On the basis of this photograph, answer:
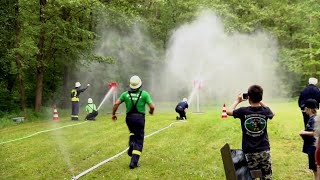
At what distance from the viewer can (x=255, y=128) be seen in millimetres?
5926

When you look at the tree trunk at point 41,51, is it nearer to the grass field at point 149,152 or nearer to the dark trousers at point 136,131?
the grass field at point 149,152

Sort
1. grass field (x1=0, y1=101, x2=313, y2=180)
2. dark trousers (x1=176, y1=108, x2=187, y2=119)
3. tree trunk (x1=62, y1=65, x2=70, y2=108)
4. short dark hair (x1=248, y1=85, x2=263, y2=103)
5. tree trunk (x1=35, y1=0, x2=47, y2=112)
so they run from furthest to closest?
tree trunk (x1=62, y1=65, x2=70, y2=108) → tree trunk (x1=35, y1=0, x2=47, y2=112) → dark trousers (x1=176, y1=108, x2=187, y2=119) → grass field (x1=0, y1=101, x2=313, y2=180) → short dark hair (x1=248, y1=85, x2=263, y2=103)

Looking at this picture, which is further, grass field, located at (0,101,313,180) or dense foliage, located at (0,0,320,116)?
dense foliage, located at (0,0,320,116)

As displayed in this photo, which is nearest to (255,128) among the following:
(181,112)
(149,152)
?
(149,152)

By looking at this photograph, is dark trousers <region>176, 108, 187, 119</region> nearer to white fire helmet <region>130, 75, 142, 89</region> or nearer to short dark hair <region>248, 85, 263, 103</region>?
white fire helmet <region>130, 75, 142, 89</region>

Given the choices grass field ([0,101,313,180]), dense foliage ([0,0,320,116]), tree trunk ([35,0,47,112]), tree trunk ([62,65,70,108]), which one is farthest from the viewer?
tree trunk ([62,65,70,108])

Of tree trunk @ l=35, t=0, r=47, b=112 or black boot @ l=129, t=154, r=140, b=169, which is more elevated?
tree trunk @ l=35, t=0, r=47, b=112

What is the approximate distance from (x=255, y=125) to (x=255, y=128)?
43mm

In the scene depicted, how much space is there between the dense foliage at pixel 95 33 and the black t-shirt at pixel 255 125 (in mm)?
16074

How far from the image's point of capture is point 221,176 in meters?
8.27

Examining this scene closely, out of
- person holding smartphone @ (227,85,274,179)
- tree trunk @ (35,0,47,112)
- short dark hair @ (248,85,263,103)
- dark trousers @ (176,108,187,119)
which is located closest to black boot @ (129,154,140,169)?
person holding smartphone @ (227,85,274,179)

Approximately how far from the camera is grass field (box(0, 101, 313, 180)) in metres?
8.76

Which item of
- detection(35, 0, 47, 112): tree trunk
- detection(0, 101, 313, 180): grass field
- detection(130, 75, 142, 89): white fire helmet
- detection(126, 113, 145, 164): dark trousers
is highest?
detection(35, 0, 47, 112): tree trunk

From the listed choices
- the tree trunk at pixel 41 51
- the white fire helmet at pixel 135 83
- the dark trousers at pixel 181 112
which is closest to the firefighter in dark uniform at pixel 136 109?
the white fire helmet at pixel 135 83
